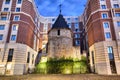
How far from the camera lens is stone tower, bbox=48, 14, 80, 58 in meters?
31.6

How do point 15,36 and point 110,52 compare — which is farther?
point 15,36

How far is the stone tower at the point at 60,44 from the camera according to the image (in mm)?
Answer: 31641

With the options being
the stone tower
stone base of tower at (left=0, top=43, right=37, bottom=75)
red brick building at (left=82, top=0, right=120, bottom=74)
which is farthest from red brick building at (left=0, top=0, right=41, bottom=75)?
red brick building at (left=82, top=0, right=120, bottom=74)

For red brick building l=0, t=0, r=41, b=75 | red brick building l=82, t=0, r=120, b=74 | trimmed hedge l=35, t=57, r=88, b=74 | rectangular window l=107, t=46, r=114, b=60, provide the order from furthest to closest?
1. trimmed hedge l=35, t=57, r=88, b=74
2. red brick building l=0, t=0, r=41, b=75
3. rectangular window l=107, t=46, r=114, b=60
4. red brick building l=82, t=0, r=120, b=74

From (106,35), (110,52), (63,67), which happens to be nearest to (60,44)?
(63,67)

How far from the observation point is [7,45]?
28.1 metres

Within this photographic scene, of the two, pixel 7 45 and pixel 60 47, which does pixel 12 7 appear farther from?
pixel 60 47

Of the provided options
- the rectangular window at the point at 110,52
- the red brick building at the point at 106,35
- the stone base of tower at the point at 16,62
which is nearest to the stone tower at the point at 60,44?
the red brick building at the point at 106,35

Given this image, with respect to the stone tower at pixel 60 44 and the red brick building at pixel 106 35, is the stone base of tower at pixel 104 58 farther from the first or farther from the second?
the stone tower at pixel 60 44

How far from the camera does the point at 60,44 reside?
32.2 meters

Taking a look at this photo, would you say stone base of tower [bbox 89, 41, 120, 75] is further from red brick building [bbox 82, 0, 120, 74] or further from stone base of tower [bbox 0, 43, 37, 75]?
stone base of tower [bbox 0, 43, 37, 75]

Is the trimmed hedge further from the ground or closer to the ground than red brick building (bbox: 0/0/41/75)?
closer to the ground

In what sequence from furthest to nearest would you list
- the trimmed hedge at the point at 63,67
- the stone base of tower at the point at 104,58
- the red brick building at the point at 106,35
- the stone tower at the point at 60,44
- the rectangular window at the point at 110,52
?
the stone tower at the point at 60,44 → the trimmed hedge at the point at 63,67 → the rectangular window at the point at 110,52 → the red brick building at the point at 106,35 → the stone base of tower at the point at 104,58

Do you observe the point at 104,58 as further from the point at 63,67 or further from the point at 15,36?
the point at 15,36
